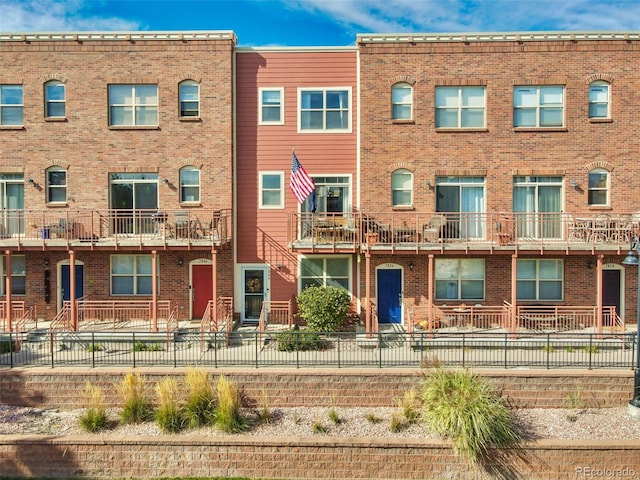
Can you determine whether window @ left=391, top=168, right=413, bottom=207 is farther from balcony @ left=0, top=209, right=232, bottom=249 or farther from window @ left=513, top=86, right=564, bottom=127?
balcony @ left=0, top=209, right=232, bottom=249

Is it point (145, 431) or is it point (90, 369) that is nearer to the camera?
point (145, 431)

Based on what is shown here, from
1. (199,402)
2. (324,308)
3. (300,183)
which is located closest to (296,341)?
(324,308)

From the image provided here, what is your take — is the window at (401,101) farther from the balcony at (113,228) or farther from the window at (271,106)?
the balcony at (113,228)

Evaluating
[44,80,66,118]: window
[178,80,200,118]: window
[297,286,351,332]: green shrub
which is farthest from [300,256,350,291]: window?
[44,80,66,118]: window

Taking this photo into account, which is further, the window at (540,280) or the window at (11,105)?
the window at (11,105)

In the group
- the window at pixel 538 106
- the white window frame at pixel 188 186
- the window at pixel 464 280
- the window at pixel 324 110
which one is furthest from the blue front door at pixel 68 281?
the window at pixel 538 106

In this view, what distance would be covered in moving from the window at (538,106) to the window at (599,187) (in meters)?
2.14

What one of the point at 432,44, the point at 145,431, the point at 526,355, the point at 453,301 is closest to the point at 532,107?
the point at 432,44

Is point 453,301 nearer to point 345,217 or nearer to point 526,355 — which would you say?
point 526,355

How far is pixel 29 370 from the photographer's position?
11.7 metres

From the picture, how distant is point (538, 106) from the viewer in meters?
16.2

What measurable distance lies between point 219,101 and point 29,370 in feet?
33.9

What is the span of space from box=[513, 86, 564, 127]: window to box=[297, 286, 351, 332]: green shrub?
8912mm

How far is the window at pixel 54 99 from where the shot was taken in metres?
16.5
